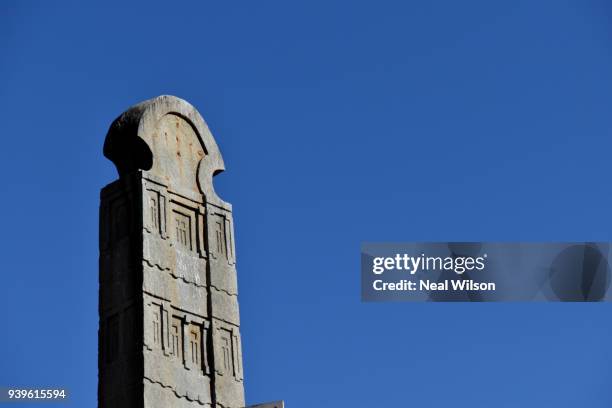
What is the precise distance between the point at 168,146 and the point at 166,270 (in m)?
1.34

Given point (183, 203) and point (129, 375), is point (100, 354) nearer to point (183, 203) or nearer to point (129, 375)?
point (129, 375)

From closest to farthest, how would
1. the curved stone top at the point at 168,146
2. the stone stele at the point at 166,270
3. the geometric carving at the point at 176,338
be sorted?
the stone stele at the point at 166,270
the geometric carving at the point at 176,338
the curved stone top at the point at 168,146

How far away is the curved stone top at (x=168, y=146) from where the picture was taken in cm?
1811

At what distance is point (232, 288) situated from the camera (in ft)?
60.4

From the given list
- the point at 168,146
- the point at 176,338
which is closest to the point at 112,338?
the point at 176,338

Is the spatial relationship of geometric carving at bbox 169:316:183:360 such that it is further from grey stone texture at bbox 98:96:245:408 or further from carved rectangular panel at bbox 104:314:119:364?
carved rectangular panel at bbox 104:314:119:364

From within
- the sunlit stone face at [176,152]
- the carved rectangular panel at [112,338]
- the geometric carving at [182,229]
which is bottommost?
the carved rectangular panel at [112,338]

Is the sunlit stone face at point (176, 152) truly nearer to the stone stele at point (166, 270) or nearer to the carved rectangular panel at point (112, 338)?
the stone stele at point (166, 270)

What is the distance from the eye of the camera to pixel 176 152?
60.5 ft

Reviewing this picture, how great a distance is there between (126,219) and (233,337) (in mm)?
1539

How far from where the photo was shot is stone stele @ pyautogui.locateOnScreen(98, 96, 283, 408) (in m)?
17.2

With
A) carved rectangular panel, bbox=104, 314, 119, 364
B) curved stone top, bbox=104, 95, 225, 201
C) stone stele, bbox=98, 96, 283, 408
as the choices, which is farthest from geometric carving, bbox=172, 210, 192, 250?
carved rectangular panel, bbox=104, 314, 119, 364

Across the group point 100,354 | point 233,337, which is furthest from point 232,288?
point 100,354

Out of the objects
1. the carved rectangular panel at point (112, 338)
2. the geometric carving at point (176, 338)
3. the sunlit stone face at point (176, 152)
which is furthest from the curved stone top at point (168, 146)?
the carved rectangular panel at point (112, 338)
